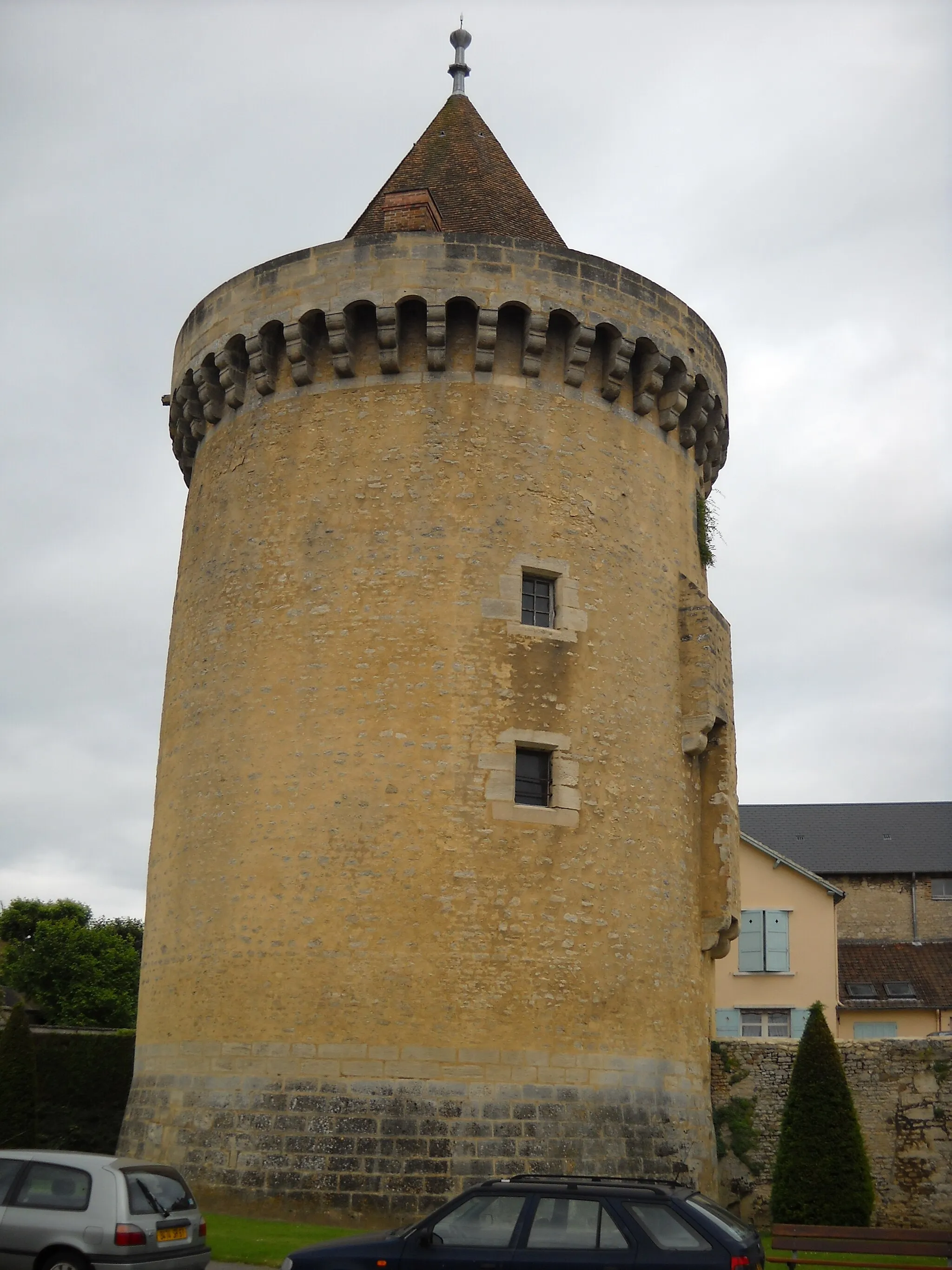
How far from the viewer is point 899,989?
33.5 m

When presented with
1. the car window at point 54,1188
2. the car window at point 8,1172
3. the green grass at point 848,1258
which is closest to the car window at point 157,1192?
the car window at point 54,1188

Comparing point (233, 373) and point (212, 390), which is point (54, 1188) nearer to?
point (233, 373)

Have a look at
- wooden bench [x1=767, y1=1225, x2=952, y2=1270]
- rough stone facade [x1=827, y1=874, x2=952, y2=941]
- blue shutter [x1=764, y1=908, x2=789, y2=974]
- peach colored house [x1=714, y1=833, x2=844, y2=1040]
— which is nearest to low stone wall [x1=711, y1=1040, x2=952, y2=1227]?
wooden bench [x1=767, y1=1225, x2=952, y2=1270]

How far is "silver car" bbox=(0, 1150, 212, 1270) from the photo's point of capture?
973 cm

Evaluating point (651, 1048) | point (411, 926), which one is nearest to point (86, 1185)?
point (411, 926)

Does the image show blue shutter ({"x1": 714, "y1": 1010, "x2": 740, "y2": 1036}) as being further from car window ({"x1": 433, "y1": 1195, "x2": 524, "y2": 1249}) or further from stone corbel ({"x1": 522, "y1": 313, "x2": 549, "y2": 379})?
car window ({"x1": 433, "y1": 1195, "x2": 524, "y2": 1249})

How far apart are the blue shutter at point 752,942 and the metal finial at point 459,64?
19.2m

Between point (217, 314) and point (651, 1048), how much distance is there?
1131cm

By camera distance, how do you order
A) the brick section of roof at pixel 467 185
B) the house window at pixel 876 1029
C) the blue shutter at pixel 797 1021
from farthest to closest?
the house window at pixel 876 1029 < the blue shutter at pixel 797 1021 < the brick section of roof at pixel 467 185

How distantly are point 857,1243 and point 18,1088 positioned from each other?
12.1m

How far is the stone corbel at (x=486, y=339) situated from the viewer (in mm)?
16594

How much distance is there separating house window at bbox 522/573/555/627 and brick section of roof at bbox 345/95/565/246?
557cm

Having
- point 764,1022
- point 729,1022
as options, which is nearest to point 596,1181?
point 729,1022

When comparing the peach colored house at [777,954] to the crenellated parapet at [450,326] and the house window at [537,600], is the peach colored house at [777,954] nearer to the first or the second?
the house window at [537,600]
